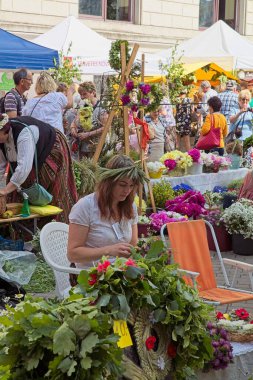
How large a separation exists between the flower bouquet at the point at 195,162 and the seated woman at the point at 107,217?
5968 millimetres

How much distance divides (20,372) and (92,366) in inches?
11.9

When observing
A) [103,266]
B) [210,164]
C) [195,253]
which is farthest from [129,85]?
[103,266]

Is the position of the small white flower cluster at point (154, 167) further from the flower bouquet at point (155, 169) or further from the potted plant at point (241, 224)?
the potted plant at point (241, 224)

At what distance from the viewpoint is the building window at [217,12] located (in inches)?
997

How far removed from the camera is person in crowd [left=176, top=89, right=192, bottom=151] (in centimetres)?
1474

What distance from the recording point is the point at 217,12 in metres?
25.9

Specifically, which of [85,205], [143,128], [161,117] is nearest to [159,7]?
[161,117]

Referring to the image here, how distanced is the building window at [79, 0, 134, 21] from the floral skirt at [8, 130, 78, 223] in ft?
47.9

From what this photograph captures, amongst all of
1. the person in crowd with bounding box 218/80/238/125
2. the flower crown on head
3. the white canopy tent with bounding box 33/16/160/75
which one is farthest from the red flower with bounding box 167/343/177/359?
the person in crowd with bounding box 218/80/238/125

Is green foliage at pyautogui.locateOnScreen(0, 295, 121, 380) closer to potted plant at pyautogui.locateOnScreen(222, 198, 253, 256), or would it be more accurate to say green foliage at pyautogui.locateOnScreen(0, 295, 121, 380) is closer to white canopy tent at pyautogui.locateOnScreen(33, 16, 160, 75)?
potted plant at pyautogui.locateOnScreen(222, 198, 253, 256)

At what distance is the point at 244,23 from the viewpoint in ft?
85.0

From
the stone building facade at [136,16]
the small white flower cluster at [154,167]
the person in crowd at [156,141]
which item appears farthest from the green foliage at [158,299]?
the stone building facade at [136,16]

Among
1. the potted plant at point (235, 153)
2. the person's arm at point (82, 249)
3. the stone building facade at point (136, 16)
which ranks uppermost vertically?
the stone building facade at point (136, 16)

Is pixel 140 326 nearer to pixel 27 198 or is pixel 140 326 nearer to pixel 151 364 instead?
pixel 151 364
